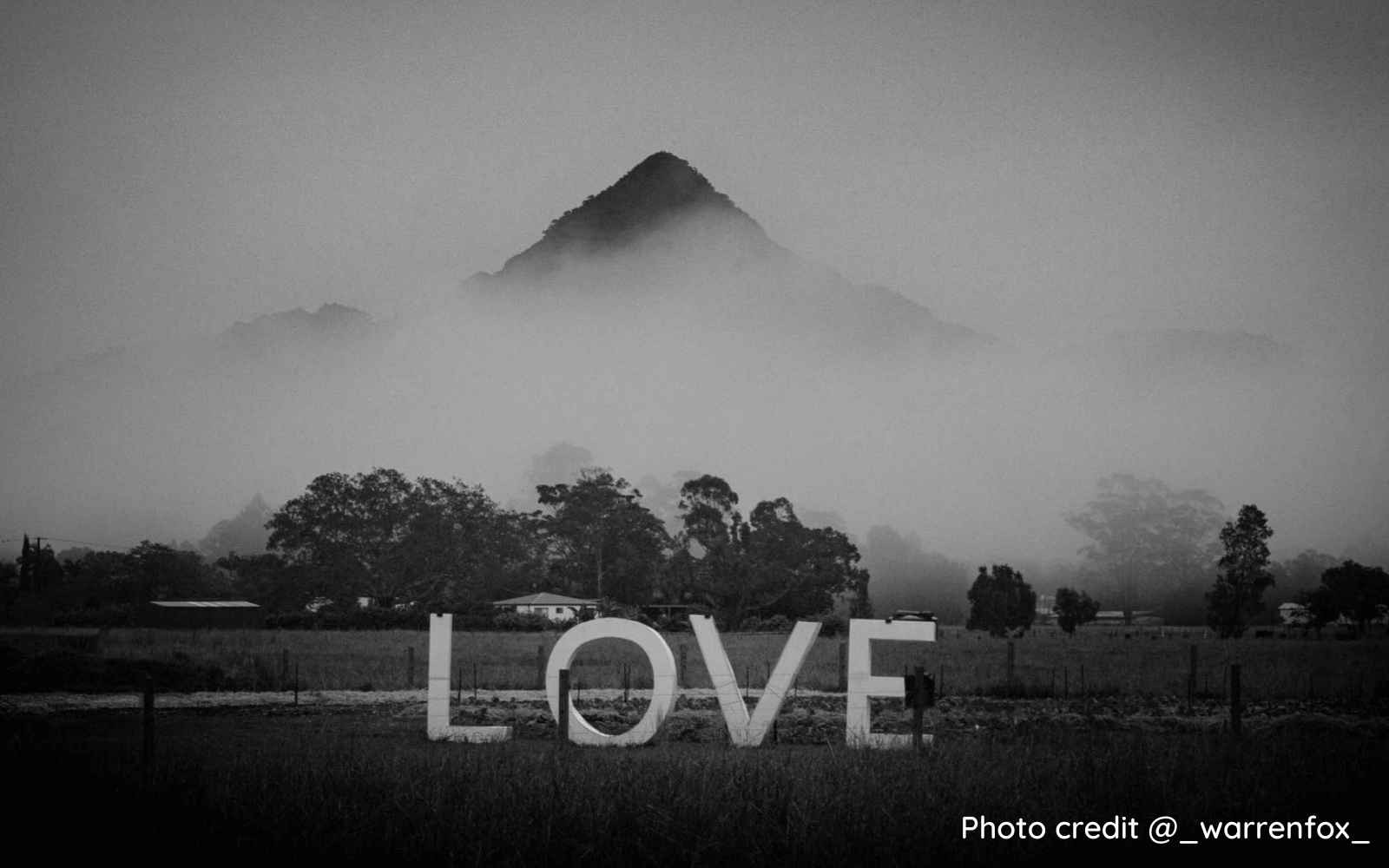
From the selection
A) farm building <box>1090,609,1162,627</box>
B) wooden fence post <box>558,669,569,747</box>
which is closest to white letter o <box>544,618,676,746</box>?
wooden fence post <box>558,669,569,747</box>

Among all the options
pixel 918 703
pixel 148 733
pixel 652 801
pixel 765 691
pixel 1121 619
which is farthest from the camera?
pixel 1121 619

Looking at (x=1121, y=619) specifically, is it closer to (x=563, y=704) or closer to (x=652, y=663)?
(x=652, y=663)

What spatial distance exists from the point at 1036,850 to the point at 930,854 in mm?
1014

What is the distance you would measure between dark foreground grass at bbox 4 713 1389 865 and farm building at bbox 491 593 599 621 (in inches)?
3018

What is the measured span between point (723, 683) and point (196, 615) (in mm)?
73512

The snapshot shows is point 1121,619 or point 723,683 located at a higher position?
point 723,683

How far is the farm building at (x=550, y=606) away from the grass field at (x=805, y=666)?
25483 millimetres

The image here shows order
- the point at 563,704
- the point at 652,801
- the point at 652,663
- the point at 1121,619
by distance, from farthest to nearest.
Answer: the point at 1121,619
the point at 652,663
the point at 563,704
the point at 652,801

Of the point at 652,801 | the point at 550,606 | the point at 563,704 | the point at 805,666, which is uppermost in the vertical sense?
the point at 563,704

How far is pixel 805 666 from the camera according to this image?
43.4 metres

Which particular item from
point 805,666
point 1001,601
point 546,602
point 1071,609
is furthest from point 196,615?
point 1071,609

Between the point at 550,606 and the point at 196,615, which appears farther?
the point at 550,606

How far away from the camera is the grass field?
34094 millimetres

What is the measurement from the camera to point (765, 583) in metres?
92.9
